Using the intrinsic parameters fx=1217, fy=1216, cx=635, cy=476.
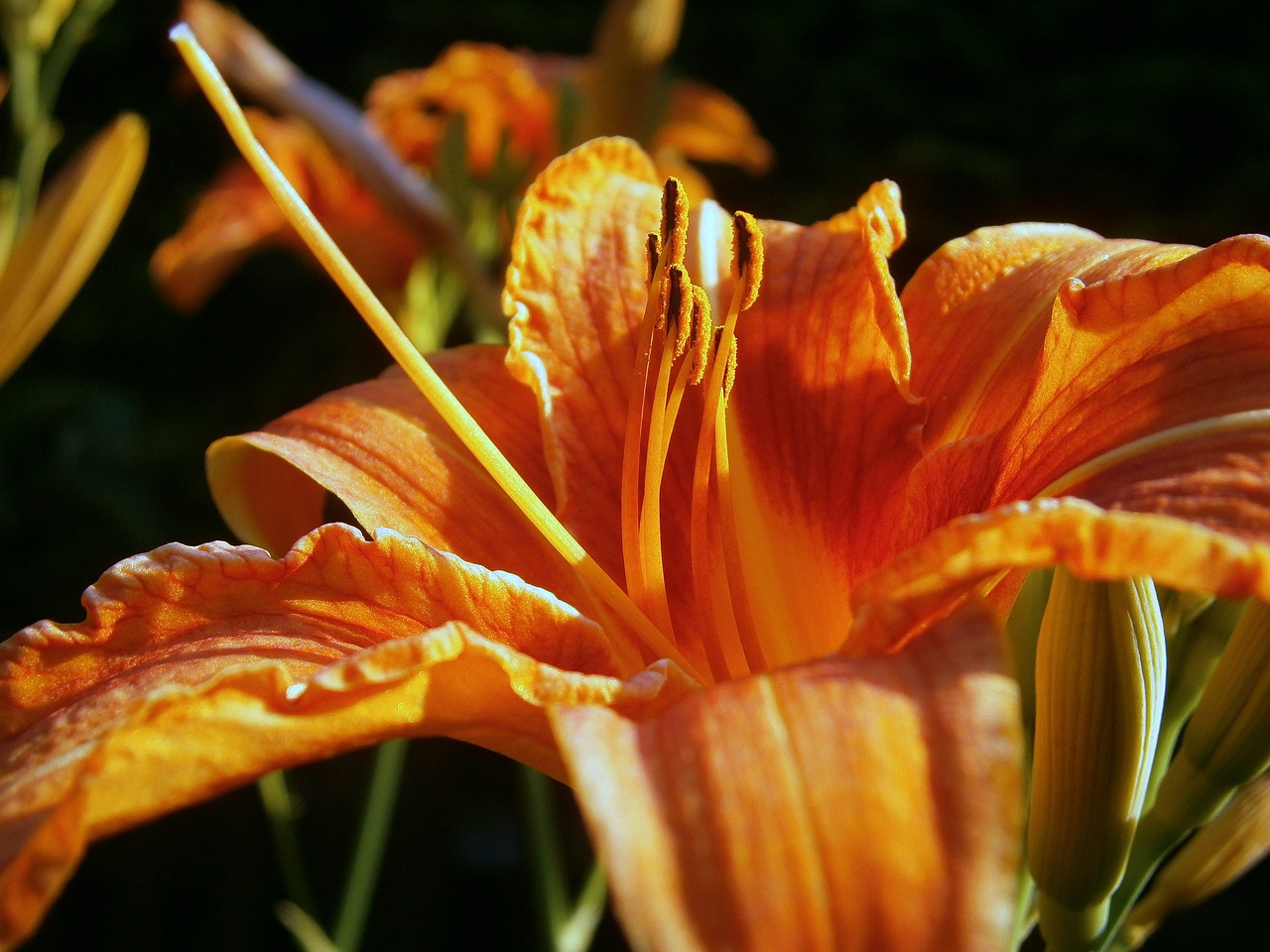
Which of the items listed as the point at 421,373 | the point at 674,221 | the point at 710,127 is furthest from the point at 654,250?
the point at 710,127

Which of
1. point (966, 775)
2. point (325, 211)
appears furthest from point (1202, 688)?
point (325, 211)

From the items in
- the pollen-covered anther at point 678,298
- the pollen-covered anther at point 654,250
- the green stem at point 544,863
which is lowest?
the green stem at point 544,863

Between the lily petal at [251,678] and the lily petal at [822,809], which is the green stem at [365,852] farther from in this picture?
the lily petal at [822,809]

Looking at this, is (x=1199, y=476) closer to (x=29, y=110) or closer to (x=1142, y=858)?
(x=1142, y=858)

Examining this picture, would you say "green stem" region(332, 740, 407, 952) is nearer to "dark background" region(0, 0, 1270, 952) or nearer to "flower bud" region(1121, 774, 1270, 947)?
"flower bud" region(1121, 774, 1270, 947)

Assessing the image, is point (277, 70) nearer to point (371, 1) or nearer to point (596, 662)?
point (596, 662)

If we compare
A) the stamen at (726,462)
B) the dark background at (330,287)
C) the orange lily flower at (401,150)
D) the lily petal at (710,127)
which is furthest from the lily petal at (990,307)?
the dark background at (330,287)
